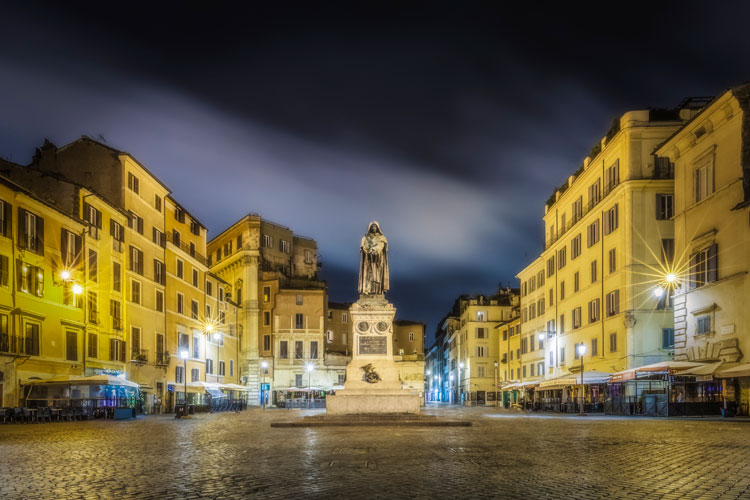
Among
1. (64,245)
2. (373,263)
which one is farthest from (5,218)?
(373,263)

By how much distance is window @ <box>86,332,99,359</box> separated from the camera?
40562mm

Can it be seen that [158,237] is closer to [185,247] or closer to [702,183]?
[185,247]

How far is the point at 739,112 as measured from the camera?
30984 millimetres

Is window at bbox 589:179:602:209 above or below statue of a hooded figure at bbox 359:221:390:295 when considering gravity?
above

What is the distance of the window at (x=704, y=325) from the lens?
33188 millimetres

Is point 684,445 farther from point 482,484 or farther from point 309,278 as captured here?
point 309,278

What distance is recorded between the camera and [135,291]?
158ft

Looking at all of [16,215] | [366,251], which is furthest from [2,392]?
[366,251]

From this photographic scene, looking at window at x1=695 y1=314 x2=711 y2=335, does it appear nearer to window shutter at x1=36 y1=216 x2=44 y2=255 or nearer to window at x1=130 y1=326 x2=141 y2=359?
window shutter at x1=36 y1=216 x2=44 y2=255

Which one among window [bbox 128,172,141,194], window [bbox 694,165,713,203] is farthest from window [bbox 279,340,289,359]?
window [bbox 694,165,713,203]

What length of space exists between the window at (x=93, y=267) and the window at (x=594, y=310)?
102 ft

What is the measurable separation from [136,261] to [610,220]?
31.0 m

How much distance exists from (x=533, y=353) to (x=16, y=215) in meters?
48.2

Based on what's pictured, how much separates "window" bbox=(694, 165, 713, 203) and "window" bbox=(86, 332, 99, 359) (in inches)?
1297
